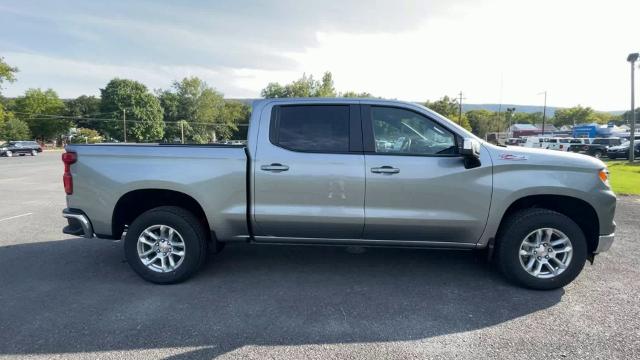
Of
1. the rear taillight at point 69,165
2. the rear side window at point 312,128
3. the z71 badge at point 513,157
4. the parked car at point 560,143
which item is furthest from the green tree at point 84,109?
the z71 badge at point 513,157

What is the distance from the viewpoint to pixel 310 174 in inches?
155

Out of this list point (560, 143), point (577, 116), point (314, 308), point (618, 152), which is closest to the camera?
point (314, 308)

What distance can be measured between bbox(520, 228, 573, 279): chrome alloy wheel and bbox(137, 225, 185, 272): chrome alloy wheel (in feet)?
11.6

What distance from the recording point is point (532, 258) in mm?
4004

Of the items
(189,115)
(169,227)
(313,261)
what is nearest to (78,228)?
(169,227)

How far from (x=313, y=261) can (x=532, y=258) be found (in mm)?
2404

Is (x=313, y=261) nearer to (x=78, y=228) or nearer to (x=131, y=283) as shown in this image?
(x=131, y=283)

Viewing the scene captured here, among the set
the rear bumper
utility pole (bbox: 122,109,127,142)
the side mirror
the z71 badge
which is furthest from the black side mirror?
utility pole (bbox: 122,109,127,142)

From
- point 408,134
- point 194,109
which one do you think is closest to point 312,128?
point 408,134

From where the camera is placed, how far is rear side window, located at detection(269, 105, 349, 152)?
4.05m

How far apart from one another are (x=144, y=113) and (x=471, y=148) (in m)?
78.4

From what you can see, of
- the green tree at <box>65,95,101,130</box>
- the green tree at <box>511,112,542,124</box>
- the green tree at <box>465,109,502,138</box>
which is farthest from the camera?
the green tree at <box>511,112,542,124</box>

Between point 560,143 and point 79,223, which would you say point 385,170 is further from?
point 560,143

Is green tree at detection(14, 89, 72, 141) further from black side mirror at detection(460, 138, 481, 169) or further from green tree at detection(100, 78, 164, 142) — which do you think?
black side mirror at detection(460, 138, 481, 169)
